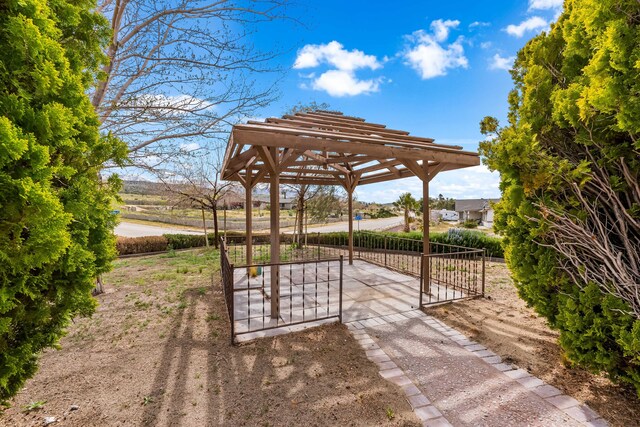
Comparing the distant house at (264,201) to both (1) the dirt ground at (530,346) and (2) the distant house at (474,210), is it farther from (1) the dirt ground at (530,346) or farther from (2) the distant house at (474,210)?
(2) the distant house at (474,210)

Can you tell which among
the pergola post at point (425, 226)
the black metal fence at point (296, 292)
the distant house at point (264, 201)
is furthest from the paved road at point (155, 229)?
the pergola post at point (425, 226)

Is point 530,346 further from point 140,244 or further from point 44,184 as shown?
point 140,244

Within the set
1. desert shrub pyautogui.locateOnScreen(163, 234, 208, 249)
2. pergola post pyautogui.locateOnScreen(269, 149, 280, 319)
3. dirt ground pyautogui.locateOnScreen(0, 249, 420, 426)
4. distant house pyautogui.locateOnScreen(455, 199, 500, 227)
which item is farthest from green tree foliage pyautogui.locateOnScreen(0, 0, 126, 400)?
distant house pyautogui.locateOnScreen(455, 199, 500, 227)

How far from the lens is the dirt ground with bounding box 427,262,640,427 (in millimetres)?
2688

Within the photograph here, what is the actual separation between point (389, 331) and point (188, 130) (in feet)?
16.1

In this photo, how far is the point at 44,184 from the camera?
171cm

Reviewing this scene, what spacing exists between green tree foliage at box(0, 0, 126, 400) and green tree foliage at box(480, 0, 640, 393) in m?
3.75

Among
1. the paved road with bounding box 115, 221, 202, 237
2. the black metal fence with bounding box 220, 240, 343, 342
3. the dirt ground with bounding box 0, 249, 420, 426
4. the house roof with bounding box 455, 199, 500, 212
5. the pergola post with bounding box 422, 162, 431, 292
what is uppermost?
the house roof with bounding box 455, 199, 500, 212

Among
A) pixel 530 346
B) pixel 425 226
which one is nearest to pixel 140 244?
pixel 425 226

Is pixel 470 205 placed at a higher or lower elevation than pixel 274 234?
higher

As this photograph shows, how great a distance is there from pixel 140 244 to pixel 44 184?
45.7 feet

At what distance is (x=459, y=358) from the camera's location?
11.6ft

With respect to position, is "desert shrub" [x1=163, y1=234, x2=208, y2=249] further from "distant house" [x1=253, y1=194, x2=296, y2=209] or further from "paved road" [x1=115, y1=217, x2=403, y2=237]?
"distant house" [x1=253, y1=194, x2=296, y2=209]

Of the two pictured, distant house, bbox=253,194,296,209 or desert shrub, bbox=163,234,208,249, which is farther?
distant house, bbox=253,194,296,209
